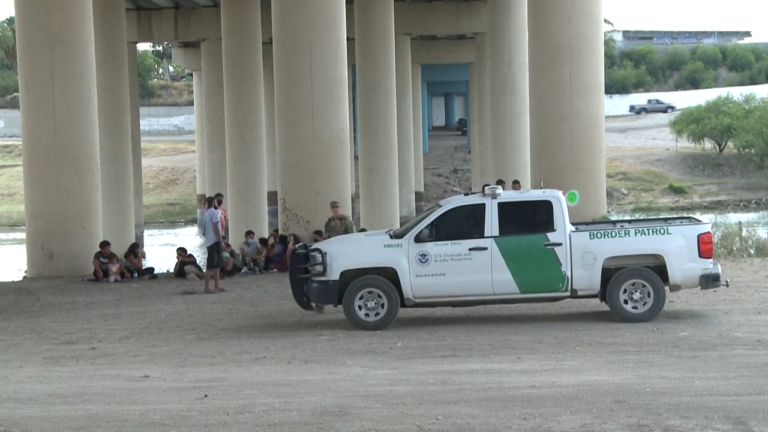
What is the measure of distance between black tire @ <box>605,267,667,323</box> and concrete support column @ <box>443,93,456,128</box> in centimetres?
10909

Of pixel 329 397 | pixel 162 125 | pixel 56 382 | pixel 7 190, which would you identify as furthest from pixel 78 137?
pixel 162 125

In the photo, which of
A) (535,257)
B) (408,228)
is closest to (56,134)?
(408,228)

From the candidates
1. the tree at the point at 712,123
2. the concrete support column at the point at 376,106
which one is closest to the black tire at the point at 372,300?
the concrete support column at the point at 376,106

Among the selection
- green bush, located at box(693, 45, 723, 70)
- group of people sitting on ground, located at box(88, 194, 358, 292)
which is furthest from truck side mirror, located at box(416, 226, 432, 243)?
green bush, located at box(693, 45, 723, 70)

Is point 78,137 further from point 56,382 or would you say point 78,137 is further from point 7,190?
point 7,190

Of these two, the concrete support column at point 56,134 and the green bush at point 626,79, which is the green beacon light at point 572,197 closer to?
the concrete support column at point 56,134

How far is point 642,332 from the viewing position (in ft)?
42.9

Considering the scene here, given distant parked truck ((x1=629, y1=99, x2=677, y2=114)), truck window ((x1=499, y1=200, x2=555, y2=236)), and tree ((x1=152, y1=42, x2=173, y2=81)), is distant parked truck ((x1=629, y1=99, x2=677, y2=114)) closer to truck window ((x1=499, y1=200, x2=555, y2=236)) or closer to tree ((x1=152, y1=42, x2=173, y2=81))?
tree ((x1=152, y1=42, x2=173, y2=81))

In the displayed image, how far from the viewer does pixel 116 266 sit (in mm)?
21578

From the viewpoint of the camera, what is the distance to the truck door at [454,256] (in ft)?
44.7

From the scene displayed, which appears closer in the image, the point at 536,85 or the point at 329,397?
the point at 329,397

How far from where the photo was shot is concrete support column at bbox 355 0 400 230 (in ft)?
127

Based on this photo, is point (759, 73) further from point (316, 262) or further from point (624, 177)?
point (316, 262)

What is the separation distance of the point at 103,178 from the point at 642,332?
25.2 meters
